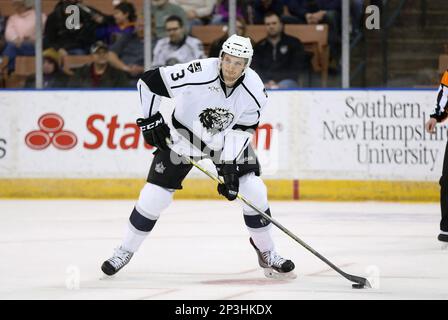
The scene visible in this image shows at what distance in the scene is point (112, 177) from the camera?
1115cm

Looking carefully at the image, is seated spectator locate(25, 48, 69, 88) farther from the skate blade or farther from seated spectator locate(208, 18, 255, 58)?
the skate blade

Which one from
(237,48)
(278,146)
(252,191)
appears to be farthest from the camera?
(278,146)

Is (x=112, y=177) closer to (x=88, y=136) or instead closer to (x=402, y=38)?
(x=88, y=136)

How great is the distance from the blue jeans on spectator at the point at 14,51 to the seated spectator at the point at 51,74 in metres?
0.17

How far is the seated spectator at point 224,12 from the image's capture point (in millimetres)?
11203

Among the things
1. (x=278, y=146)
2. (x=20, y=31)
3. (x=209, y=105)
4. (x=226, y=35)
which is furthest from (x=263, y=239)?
(x=20, y=31)

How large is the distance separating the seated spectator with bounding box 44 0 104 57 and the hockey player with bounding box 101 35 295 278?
17.3 ft

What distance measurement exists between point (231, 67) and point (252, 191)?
70 centimetres

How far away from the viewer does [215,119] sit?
20.5 feet

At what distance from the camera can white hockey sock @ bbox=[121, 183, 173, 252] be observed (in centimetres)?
622

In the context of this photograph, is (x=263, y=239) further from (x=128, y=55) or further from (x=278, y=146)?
(x=128, y=55)

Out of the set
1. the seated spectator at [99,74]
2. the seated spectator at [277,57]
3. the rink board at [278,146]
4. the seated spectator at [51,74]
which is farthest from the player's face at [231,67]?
the seated spectator at [51,74]

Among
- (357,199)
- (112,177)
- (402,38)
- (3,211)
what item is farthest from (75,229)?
(402,38)
